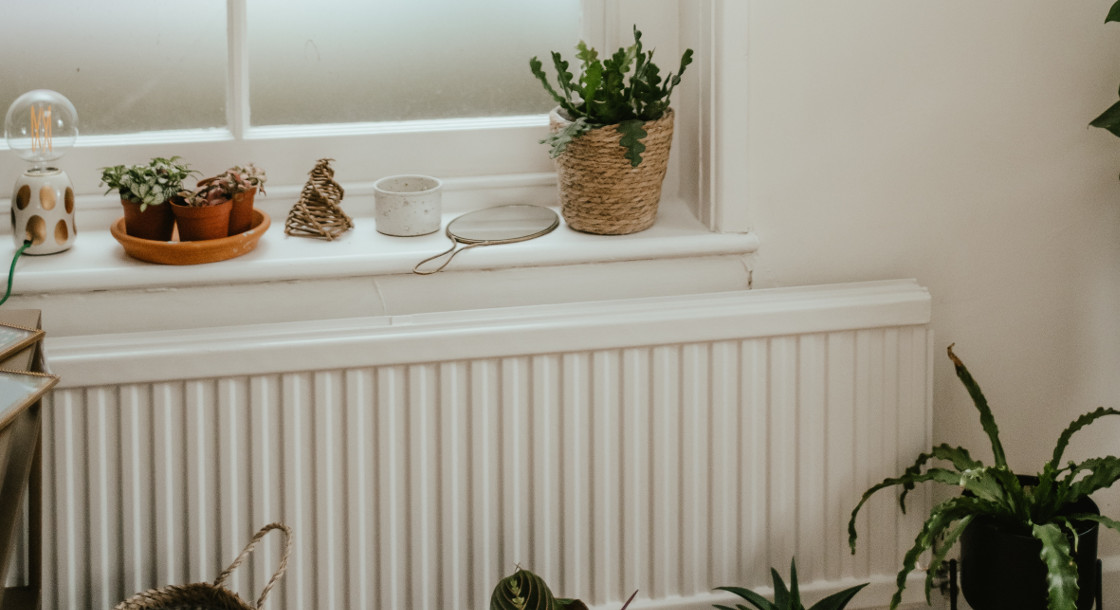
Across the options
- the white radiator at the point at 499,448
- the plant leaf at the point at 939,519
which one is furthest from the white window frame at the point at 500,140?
the plant leaf at the point at 939,519

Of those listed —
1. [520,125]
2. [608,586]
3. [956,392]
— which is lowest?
[608,586]

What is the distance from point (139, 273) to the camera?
153cm

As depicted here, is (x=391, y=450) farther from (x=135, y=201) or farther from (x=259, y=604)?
(x=135, y=201)

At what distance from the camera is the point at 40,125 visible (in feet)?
5.03

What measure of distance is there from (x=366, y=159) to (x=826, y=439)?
838 millimetres

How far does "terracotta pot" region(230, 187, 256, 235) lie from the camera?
1.58 m

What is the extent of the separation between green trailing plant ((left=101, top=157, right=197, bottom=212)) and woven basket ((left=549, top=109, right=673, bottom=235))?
0.55m

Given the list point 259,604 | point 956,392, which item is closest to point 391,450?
point 259,604

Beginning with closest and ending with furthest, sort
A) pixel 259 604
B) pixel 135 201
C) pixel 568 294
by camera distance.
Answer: pixel 259 604, pixel 135 201, pixel 568 294

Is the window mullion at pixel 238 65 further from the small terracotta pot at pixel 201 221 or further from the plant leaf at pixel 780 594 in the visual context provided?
the plant leaf at pixel 780 594

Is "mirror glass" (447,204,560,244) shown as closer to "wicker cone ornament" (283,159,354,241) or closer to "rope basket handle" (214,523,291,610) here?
"wicker cone ornament" (283,159,354,241)

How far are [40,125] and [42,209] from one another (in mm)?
115

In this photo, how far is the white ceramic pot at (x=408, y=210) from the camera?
5.43 feet

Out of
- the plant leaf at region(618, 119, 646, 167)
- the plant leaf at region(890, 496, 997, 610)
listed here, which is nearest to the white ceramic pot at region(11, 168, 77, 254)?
the plant leaf at region(618, 119, 646, 167)
